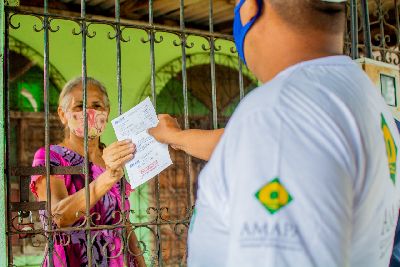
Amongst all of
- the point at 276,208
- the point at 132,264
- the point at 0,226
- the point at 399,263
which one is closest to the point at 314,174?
the point at 276,208

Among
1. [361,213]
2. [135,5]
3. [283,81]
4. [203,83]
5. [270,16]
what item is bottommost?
[361,213]

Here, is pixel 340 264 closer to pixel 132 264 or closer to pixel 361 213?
pixel 361 213

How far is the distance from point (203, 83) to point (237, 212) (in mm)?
6497

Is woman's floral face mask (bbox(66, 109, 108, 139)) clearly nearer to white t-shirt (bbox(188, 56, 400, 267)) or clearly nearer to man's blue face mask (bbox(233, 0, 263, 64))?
man's blue face mask (bbox(233, 0, 263, 64))

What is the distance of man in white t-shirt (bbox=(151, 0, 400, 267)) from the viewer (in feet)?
2.67

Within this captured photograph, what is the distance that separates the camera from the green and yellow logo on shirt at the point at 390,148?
3.22 ft

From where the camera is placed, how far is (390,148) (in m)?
1.00

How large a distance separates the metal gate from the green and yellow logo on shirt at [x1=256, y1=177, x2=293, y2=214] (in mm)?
1892

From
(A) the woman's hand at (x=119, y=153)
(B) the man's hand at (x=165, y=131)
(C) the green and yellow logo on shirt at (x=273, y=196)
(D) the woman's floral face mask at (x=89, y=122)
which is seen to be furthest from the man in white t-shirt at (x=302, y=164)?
(D) the woman's floral face mask at (x=89, y=122)

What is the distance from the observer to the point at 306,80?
36.1 inches

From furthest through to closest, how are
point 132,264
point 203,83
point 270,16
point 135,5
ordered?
point 203,83 → point 135,5 → point 132,264 → point 270,16

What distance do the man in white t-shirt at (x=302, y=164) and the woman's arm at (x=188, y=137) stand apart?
102 cm

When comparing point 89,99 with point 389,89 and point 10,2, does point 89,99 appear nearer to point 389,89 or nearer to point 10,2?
point 10,2

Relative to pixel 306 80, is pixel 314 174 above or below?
below
